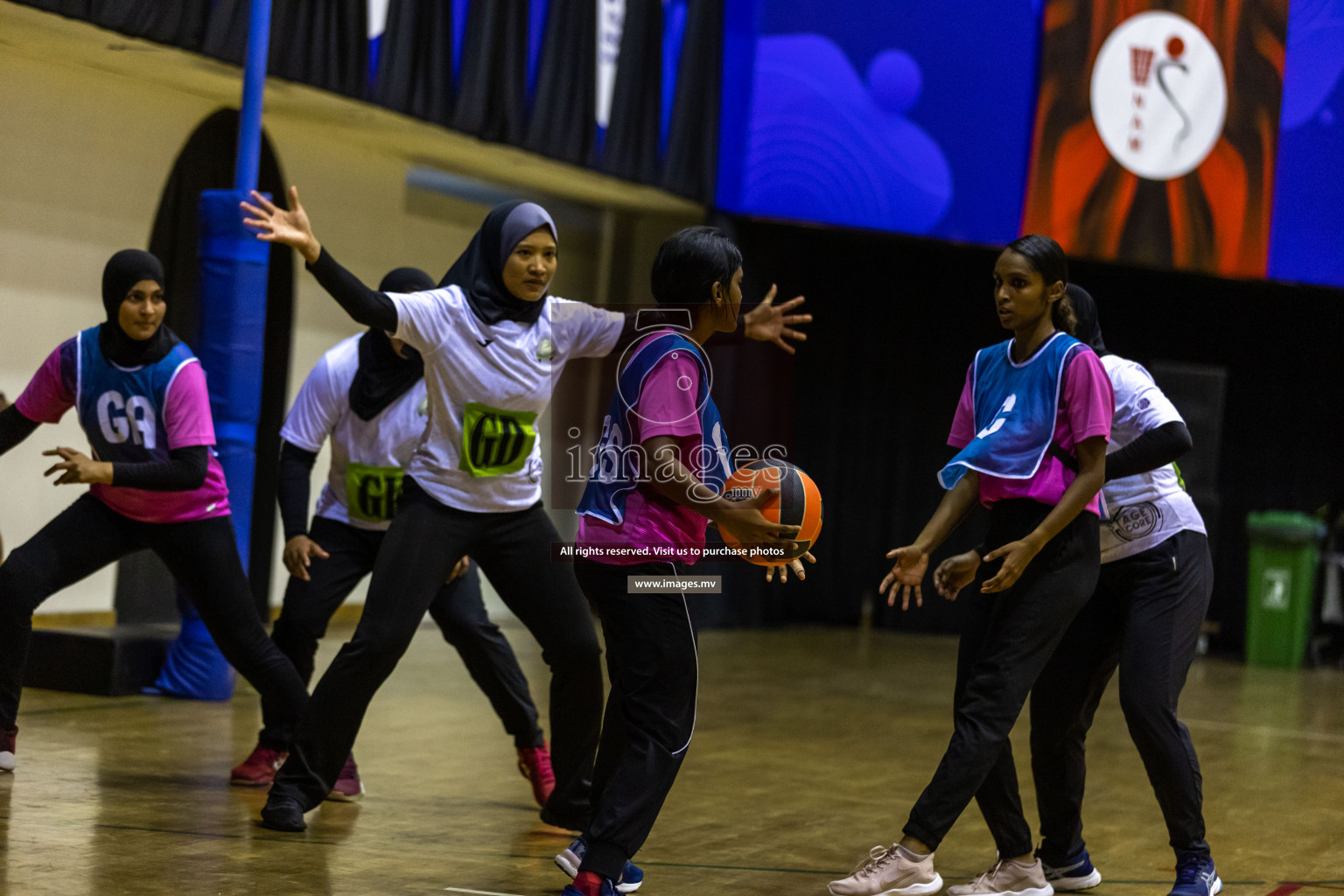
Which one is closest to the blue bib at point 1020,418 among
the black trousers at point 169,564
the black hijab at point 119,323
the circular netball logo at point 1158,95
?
the black trousers at point 169,564

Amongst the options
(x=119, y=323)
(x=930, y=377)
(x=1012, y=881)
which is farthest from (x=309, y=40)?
(x=930, y=377)

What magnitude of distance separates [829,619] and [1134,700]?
906cm

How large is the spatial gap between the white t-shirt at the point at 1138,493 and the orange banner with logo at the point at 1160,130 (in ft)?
22.2

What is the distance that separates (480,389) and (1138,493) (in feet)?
6.22

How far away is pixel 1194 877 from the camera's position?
13.2 feet

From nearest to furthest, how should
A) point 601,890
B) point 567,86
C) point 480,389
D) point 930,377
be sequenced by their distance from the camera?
point 601,890 → point 480,389 → point 567,86 → point 930,377

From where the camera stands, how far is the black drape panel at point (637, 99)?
1003cm

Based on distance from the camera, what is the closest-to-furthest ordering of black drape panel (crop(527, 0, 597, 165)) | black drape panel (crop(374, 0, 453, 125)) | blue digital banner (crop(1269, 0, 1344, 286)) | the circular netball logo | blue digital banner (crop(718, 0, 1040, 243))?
black drape panel (crop(374, 0, 453, 125)) < black drape panel (crop(527, 0, 597, 165)) < blue digital banner (crop(1269, 0, 1344, 286)) < the circular netball logo < blue digital banner (crop(718, 0, 1040, 243))

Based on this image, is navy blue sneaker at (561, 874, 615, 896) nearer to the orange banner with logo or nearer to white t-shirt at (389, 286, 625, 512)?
white t-shirt at (389, 286, 625, 512)

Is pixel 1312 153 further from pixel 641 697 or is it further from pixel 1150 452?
pixel 641 697

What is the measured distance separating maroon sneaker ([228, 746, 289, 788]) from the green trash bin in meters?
8.45

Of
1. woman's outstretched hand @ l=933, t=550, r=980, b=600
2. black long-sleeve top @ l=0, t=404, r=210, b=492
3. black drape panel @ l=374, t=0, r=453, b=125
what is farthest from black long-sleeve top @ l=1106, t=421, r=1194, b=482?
black drape panel @ l=374, t=0, r=453, b=125

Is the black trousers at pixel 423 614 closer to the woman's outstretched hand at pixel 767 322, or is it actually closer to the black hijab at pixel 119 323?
the woman's outstretched hand at pixel 767 322

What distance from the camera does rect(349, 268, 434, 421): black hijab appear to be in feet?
16.8
